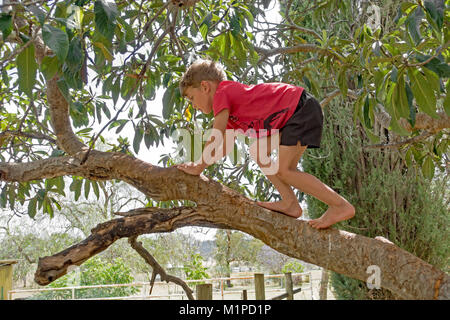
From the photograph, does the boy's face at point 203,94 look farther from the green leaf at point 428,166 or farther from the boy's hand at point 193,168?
the green leaf at point 428,166

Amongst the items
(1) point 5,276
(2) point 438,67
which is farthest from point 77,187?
(1) point 5,276

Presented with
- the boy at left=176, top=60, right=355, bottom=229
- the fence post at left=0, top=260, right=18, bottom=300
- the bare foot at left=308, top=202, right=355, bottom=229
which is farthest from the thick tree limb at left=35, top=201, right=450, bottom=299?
the fence post at left=0, top=260, right=18, bottom=300

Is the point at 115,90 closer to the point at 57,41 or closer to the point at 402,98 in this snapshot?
the point at 57,41

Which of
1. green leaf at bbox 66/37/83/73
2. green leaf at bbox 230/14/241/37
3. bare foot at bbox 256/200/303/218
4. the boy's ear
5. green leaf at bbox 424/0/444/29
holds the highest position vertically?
green leaf at bbox 230/14/241/37

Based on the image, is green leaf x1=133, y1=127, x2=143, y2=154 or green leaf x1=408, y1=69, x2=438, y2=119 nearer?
green leaf x1=408, y1=69, x2=438, y2=119

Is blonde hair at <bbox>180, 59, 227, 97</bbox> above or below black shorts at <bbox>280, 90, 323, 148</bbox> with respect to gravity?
above

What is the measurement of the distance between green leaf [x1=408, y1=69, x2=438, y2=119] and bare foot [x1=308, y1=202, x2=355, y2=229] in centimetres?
47

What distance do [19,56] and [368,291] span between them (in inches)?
115

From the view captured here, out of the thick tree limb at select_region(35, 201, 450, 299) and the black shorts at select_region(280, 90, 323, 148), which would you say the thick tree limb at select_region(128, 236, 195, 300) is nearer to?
the thick tree limb at select_region(35, 201, 450, 299)

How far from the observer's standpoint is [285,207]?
1.69 meters

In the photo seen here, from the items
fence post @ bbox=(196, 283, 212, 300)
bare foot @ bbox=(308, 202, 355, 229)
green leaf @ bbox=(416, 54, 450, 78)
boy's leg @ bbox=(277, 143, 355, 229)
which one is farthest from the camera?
fence post @ bbox=(196, 283, 212, 300)

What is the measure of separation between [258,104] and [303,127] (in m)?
0.21

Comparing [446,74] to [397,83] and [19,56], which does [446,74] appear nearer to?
[397,83]

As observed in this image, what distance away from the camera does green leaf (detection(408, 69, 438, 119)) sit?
130 centimetres
